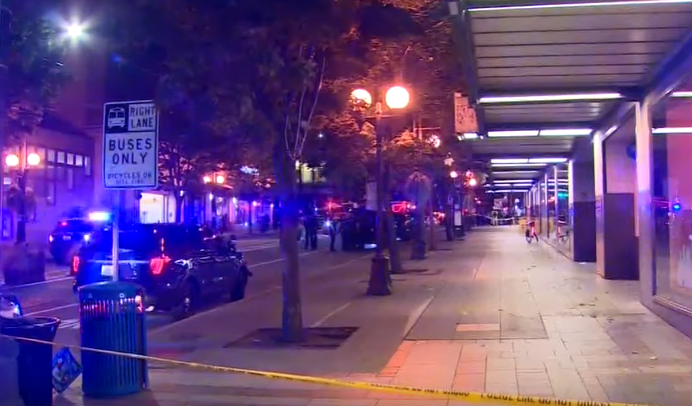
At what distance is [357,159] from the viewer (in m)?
23.1

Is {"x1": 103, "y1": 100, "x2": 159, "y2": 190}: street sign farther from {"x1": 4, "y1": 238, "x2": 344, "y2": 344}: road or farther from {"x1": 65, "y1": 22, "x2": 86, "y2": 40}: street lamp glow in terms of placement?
{"x1": 4, "y1": 238, "x2": 344, "y2": 344}: road

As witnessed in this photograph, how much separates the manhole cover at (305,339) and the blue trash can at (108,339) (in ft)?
10.8

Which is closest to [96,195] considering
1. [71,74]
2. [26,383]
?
[71,74]

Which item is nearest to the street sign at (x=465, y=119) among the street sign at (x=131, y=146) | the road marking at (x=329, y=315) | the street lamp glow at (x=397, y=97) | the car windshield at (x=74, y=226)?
the street lamp glow at (x=397, y=97)

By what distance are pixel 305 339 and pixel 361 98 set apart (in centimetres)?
643

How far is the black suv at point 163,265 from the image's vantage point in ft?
48.4

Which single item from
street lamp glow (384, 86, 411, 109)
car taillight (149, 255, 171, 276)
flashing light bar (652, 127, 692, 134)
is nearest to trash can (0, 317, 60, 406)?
car taillight (149, 255, 171, 276)

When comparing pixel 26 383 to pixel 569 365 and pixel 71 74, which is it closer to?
pixel 569 365

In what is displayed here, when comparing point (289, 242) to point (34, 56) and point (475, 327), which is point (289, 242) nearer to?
point (475, 327)

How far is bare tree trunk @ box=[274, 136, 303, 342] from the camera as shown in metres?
12.0

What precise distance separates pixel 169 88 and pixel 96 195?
126 ft

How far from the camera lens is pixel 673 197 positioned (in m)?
13.2

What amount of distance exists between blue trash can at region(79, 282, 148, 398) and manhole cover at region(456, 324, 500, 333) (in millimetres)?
5687

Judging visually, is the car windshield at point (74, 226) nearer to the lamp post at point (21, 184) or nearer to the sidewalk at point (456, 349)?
the lamp post at point (21, 184)
